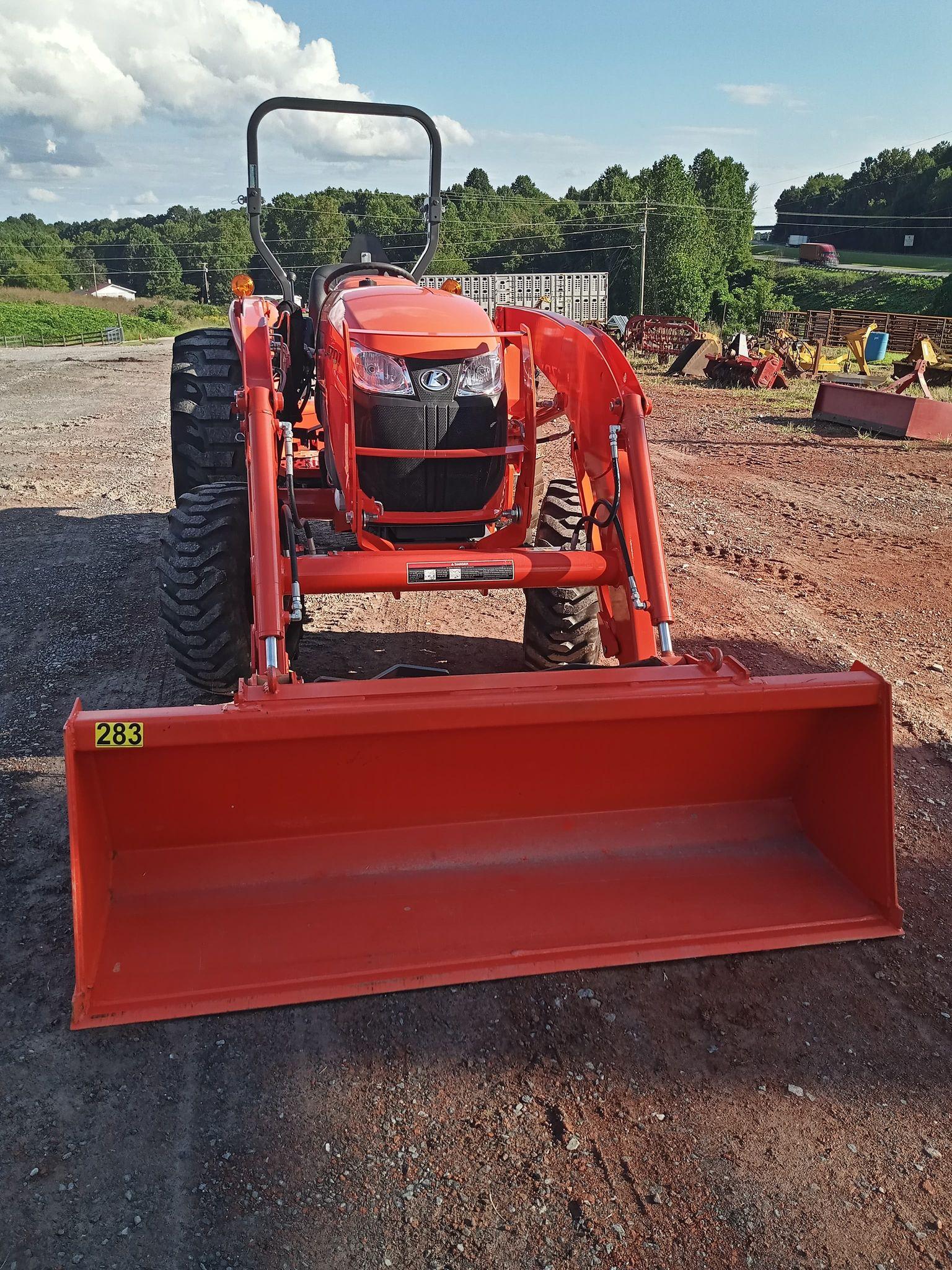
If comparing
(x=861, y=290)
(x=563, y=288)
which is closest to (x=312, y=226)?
(x=563, y=288)

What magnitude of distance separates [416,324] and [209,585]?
1.31m

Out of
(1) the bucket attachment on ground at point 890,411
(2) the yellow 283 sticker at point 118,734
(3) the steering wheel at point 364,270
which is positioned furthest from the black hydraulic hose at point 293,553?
(1) the bucket attachment on ground at point 890,411

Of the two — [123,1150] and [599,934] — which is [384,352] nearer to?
[599,934]

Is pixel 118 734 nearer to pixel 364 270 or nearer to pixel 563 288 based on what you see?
pixel 364 270

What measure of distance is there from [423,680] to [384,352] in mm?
1433

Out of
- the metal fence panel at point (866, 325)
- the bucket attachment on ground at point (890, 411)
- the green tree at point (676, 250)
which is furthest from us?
the green tree at point (676, 250)

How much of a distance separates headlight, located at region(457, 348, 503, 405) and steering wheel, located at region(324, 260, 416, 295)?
1476 millimetres

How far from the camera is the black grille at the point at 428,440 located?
381cm

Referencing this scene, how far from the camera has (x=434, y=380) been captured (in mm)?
3809

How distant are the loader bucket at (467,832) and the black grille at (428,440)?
115 centimetres

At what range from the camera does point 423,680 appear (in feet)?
10.1

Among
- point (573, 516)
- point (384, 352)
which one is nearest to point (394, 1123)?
point (384, 352)

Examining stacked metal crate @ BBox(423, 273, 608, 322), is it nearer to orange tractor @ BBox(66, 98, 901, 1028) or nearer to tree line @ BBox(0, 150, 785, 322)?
tree line @ BBox(0, 150, 785, 322)

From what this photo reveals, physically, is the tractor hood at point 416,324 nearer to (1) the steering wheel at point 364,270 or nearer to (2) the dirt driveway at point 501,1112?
(1) the steering wheel at point 364,270
